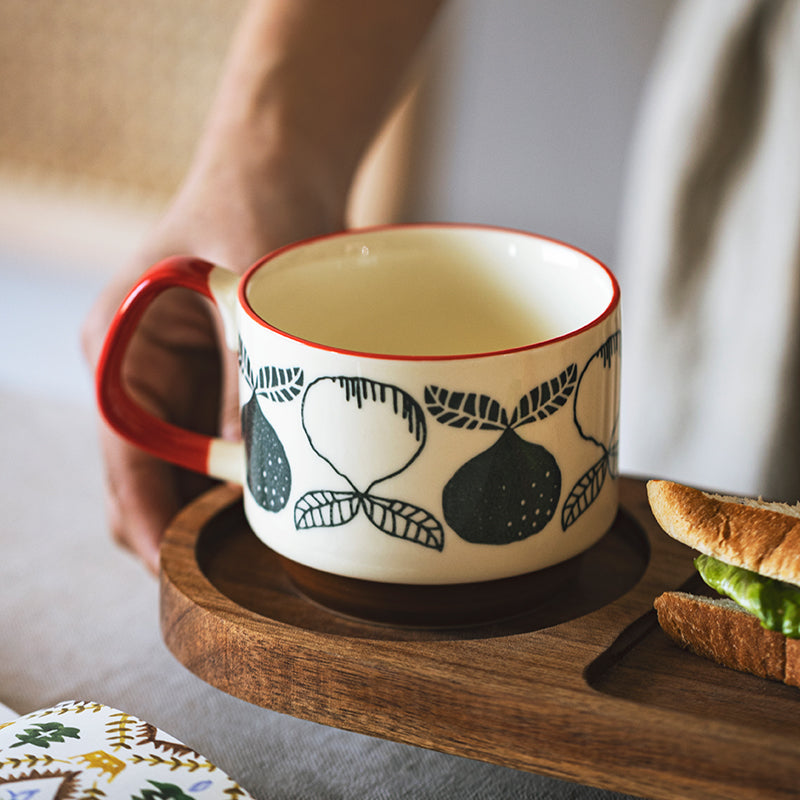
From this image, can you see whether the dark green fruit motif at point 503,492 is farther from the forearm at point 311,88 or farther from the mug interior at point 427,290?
the forearm at point 311,88

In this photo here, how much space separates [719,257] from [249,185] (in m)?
0.35

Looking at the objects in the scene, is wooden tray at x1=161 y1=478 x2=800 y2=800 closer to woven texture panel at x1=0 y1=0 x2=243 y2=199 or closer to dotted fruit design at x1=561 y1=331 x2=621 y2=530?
dotted fruit design at x1=561 y1=331 x2=621 y2=530

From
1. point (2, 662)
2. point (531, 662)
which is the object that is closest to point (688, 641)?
point (531, 662)

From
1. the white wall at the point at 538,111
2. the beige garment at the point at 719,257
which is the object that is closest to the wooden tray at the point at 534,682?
the beige garment at the point at 719,257

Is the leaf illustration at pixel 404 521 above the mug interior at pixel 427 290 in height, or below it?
below

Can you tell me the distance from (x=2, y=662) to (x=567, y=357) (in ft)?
1.04

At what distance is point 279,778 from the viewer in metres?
0.40

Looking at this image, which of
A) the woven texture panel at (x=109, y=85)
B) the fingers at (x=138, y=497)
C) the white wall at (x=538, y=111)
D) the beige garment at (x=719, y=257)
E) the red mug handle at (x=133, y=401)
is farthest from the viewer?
the woven texture panel at (x=109, y=85)

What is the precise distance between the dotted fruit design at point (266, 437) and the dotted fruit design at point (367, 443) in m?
0.01

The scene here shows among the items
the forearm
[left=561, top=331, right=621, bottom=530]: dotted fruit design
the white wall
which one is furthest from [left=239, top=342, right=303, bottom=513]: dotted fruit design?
the white wall

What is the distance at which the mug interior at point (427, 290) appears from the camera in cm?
44

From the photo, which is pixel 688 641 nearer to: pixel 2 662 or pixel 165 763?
pixel 165 763

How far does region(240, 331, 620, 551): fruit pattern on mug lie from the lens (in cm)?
35

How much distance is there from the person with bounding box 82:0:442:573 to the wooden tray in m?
0.17
